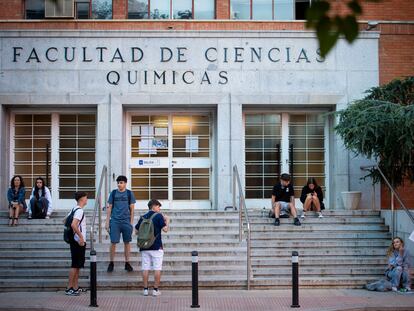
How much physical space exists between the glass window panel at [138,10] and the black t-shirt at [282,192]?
6.47 meters

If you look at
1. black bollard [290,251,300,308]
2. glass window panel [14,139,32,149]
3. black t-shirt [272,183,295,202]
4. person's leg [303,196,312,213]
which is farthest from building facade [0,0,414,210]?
black bollard [290,251,300,308]

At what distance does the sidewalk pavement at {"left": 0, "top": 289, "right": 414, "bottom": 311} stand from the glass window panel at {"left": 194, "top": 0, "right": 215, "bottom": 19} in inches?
345

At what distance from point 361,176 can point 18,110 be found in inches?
360

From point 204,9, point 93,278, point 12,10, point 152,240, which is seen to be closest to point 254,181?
point 204,9

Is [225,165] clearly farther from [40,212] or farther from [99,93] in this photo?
[40,212]

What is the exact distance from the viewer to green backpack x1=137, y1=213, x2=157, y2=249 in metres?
12.2

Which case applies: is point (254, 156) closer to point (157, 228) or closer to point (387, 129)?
point (387, 129)

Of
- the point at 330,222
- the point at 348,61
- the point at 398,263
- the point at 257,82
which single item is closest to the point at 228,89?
the point at 257,82

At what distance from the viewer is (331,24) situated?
12.3 ft

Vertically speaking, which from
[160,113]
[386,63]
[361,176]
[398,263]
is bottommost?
[398,263]

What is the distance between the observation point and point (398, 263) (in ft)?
43.9

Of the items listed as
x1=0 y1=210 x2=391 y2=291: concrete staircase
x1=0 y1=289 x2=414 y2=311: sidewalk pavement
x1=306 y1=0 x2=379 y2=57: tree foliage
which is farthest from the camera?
x1=0 y1=210 x2=391 y2=291: concrete staircase

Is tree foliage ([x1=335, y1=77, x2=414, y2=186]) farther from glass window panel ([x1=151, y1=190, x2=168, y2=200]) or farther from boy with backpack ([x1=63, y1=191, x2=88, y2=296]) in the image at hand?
boy with backpack ([x1=63, y1=191, x2=88, y2=296])

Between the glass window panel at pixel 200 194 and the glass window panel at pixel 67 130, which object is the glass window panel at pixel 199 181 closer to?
the glass window panel at pixel 200 194
